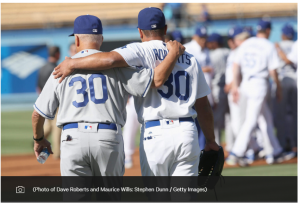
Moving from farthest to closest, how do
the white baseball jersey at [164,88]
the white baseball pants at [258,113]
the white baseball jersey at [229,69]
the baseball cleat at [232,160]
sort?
1. the white baseball jersey at [229,69]
2. the white baseball pants at [258,113]
3. the baseball cleat at [232,160]
4. the white baseball jersey at [164,88]

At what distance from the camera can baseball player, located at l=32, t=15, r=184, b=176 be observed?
2803 mm

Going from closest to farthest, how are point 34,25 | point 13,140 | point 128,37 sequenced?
1. point 13,140
2. point 128,37
3. point 34,25

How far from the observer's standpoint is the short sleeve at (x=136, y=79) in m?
2.86

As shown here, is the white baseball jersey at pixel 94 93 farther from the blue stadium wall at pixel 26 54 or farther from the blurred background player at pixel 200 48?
the blue stadium wall at pixel 26 54

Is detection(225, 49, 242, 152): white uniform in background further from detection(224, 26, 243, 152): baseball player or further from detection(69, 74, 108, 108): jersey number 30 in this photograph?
detection(69, 74, 108, 108): jersey number 30

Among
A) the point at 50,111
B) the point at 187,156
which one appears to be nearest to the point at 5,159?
the point at 50,111

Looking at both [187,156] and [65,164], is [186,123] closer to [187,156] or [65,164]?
[187,156]

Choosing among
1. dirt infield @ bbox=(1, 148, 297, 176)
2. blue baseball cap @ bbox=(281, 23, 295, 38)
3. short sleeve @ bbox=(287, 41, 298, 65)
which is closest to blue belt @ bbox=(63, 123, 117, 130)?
dirt infield @ bbox=(1, 148, 297, 176)

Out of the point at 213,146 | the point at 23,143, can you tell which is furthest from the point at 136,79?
the point at 23,143

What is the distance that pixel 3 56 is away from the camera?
1803 cm

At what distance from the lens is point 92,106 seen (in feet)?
9.23

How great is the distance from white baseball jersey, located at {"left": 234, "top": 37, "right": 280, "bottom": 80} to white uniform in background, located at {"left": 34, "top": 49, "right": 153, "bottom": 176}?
12.5 feet

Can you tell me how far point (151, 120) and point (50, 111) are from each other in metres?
0.77

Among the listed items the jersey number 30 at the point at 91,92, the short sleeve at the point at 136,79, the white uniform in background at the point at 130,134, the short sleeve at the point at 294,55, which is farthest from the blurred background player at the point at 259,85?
the jersey number 30 at the point at 91,92
